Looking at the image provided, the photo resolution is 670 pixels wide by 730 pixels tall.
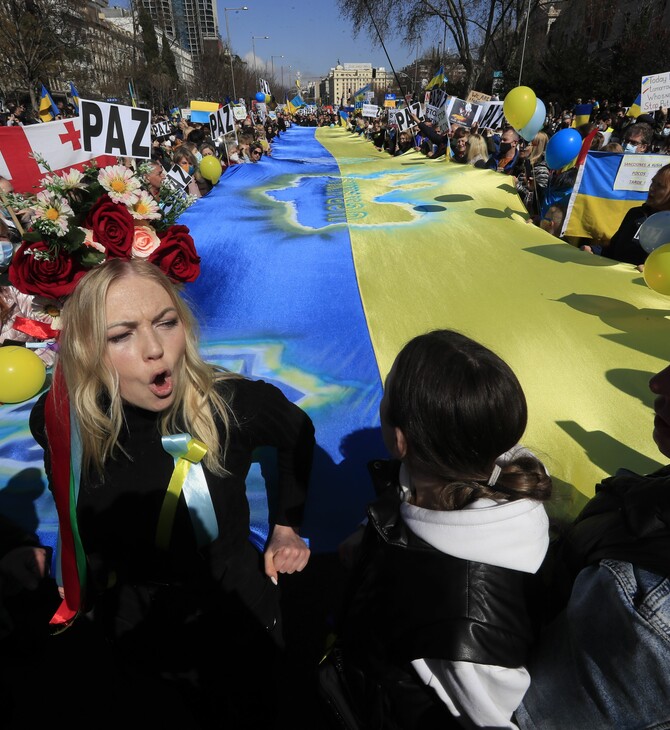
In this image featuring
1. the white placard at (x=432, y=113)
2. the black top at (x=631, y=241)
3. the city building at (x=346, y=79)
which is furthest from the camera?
the city building at (x=346, y=79)

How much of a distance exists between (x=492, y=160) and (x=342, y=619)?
9.74m

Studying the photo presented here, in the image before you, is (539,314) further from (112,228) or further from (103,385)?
(103,385)

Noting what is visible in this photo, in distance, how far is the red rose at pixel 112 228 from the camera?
1972 mm

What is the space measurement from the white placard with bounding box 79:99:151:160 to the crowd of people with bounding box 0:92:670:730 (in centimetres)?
382

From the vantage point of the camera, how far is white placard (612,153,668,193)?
5.01m

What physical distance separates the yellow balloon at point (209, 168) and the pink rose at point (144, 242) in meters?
6.14

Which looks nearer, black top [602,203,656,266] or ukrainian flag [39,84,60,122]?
black top [602,203,656,266]

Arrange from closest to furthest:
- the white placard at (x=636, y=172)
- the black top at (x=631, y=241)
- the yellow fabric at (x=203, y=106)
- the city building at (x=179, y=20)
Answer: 1. the black top at (x=631, y=241)
2. the white placard at (x=636, y=172)
3. the yellow fabric at (x=203, y=106)
4. the city building at (x=179, y=20)

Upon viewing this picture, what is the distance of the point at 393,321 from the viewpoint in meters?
3.50

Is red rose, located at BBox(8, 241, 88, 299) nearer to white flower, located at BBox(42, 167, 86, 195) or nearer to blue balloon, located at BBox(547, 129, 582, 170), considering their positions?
white flower, located at BBox(42, 167, 86, 195)

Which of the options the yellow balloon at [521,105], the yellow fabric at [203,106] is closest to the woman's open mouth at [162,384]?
the yellow balloon at [521,105]

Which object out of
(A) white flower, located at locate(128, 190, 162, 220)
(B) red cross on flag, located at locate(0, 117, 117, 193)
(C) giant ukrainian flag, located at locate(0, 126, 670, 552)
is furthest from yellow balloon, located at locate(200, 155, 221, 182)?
(A) white flower, located at locate(128, 190, 162, 220)

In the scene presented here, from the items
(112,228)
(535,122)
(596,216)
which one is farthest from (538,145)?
(112,228)

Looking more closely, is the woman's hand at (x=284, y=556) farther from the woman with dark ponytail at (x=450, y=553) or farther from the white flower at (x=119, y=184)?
the white flower at (x=119, y=184)
